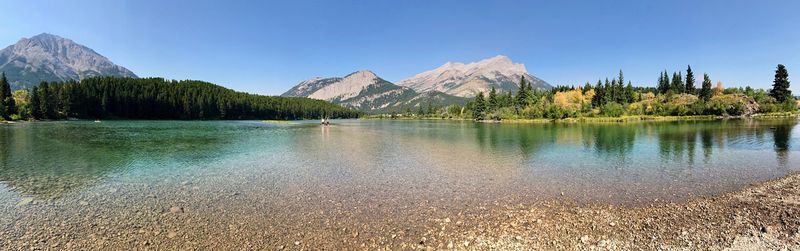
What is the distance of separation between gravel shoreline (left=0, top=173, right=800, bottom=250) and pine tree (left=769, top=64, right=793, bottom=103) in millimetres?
226477

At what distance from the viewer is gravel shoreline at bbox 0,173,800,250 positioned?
11406 mm

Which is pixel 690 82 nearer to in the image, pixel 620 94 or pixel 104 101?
pixel 620 94

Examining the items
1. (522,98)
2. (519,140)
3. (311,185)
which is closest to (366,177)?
(311,185)

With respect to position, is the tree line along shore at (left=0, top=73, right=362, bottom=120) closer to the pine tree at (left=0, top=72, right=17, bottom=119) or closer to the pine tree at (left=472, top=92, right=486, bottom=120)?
the pine tree at (left=0, top=72, right=17, bottom=119)

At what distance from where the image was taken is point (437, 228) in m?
13.2

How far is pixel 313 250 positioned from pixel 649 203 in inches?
633

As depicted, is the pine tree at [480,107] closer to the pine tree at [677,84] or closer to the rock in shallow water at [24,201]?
the pine tree at [677,84]

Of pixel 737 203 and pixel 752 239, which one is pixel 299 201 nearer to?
pixel 752 239

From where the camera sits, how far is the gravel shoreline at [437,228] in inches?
449

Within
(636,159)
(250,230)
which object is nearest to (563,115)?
(636,159)

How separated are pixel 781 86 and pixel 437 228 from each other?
245 m

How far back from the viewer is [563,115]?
163 metres

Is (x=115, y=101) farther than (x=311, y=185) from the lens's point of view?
Yes

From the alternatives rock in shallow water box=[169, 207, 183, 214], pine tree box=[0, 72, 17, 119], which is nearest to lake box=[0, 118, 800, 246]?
rock in shallow water box=[169, 207, 183, 214]
